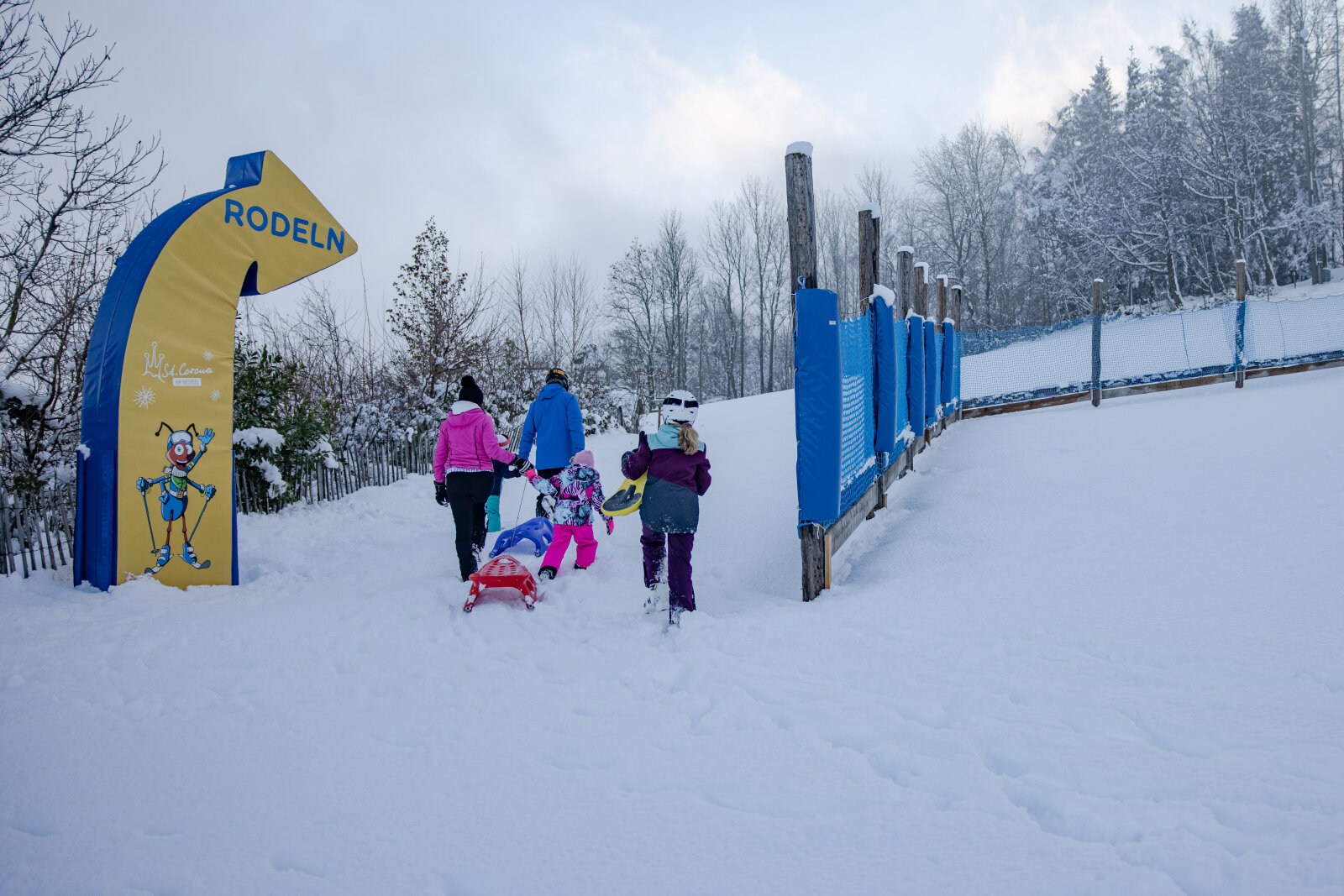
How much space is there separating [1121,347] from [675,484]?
64.0 ft

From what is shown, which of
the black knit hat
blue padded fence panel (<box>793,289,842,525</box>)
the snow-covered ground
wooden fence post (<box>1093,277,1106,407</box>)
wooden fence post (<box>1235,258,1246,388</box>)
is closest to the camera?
the snow-covered ground

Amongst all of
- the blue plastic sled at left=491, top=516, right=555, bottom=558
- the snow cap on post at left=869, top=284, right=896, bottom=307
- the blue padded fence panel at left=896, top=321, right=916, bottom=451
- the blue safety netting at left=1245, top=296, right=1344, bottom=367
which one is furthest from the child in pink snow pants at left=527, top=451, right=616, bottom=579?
the blue safety netting at left=1245, top=296, right=1344, bottom=367

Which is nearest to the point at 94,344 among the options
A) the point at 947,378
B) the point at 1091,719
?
the point at 1091,719

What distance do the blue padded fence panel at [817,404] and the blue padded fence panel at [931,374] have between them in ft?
20.7

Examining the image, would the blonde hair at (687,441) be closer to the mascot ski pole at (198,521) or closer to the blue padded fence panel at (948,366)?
the mascot ski pole at (198,521)

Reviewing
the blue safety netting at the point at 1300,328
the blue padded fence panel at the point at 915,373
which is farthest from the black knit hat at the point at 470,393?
the blue safety netting at the point at 1300,328

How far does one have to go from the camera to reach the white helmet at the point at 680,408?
4367 millimetres

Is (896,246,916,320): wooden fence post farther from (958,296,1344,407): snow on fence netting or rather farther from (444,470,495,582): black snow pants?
(958,296,1344,407): snow on fence netting

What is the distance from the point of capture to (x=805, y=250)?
15.3ft

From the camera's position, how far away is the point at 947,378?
13.1 meters

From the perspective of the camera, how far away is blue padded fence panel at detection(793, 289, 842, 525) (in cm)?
454

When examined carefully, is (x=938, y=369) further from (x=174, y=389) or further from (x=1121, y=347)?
(x=1121, y=347)

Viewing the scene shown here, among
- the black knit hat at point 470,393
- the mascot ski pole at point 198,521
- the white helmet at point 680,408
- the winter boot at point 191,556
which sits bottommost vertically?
the winter boot at point 191,556

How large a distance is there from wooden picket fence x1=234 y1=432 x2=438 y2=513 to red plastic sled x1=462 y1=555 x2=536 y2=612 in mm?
3393
